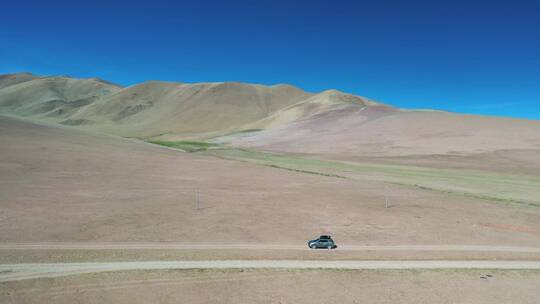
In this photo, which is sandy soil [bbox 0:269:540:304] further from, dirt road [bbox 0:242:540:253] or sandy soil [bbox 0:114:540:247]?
sandy soil [bbox 0:114:540:247]

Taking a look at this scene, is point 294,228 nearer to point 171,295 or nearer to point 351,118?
point 171,295

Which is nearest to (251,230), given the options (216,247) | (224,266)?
(216,247)

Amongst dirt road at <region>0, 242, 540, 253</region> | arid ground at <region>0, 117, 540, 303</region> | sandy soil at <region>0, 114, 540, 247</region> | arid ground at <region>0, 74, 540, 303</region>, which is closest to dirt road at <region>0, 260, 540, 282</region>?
arid ground at <region>0, 74, 540, 303</region>

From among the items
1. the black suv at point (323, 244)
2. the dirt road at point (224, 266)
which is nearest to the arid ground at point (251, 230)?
the dirt road at point (224, 266)

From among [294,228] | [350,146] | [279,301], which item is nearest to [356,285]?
[279,301]

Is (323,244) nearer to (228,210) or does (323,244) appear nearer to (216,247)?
(216,247)
